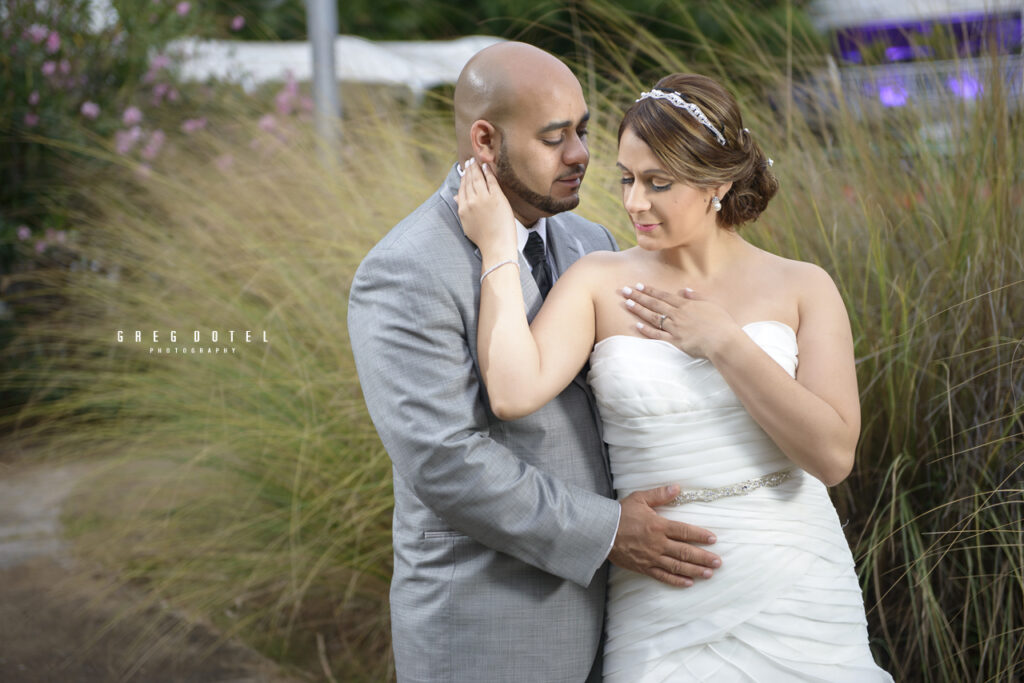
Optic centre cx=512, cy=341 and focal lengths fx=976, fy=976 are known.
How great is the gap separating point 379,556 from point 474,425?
1834 millimetres

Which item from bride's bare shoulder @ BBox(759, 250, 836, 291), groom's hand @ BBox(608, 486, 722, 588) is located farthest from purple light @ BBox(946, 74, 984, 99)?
groom's hand @ BBox(608, 486, 722, 588)

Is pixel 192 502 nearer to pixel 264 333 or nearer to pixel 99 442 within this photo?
pixel 264 333

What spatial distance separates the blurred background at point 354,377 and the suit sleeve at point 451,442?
109 cm

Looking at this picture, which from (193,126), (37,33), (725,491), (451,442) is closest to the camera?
(451,442)

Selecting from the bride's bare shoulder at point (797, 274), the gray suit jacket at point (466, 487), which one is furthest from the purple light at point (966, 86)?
the gray suit jacket at point (466, 487)

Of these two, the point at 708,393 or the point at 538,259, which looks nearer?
the point at 708,393

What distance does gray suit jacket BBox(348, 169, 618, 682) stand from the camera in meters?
2.01

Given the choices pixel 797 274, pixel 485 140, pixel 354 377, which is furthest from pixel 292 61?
pixel 797 274

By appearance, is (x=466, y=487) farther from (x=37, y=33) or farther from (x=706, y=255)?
(x=37, y=33)

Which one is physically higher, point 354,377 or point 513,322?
point 513,322

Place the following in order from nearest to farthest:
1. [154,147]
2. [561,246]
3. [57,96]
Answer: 1. [561,246]
2. [154,147]
3. [57,96]

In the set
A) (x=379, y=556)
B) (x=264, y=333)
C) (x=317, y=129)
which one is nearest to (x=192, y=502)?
(x=264, y=333)

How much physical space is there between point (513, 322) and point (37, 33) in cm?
676

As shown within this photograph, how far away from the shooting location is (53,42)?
288 inches
